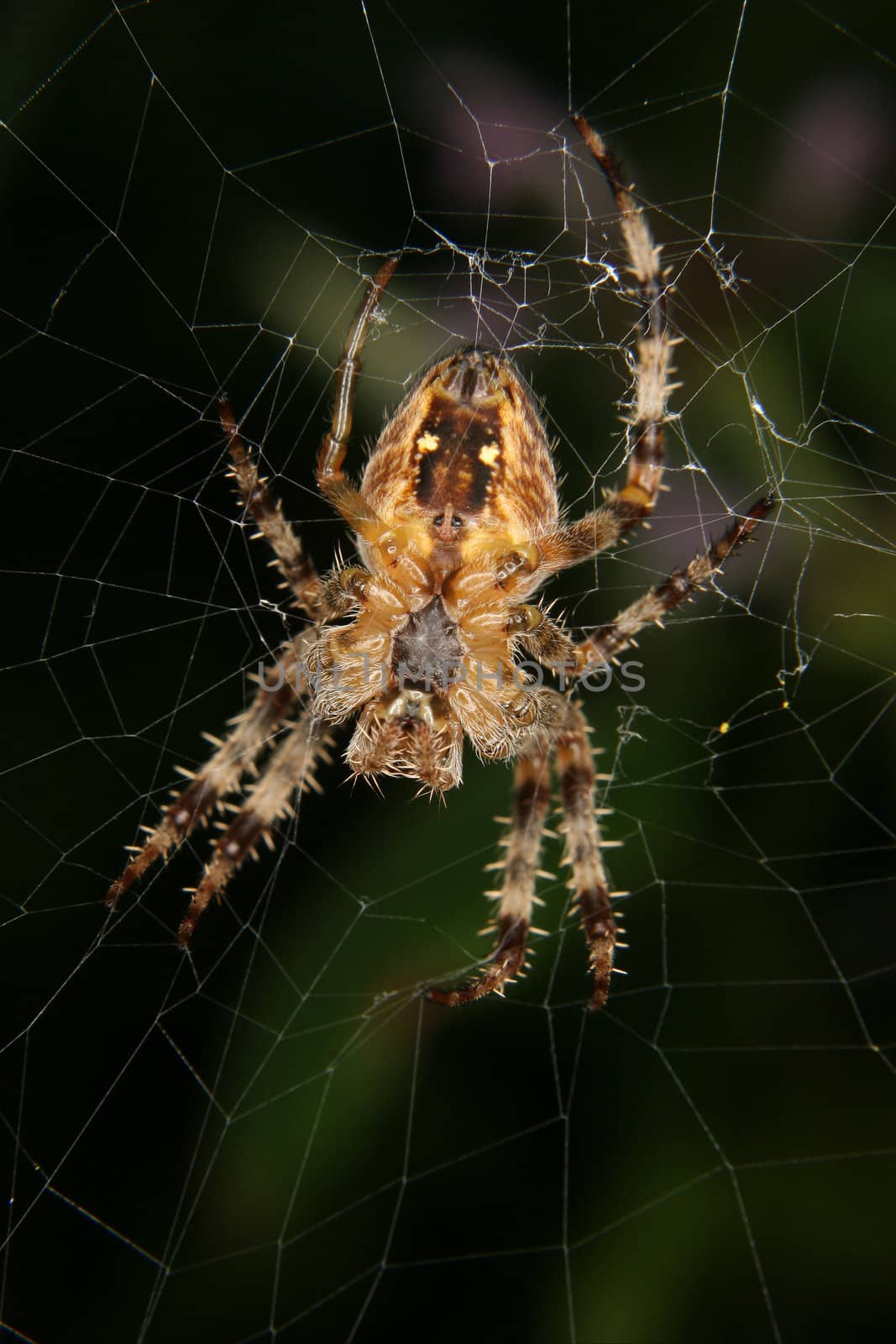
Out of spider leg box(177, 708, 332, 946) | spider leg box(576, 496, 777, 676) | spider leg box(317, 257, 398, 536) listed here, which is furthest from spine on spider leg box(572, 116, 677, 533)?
spider leg box(177, 708, 332, 946)

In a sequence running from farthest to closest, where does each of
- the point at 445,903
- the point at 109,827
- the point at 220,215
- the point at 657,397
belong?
the point at 445,903
the point at 109,827
the point at 220,215
the point at 657,397

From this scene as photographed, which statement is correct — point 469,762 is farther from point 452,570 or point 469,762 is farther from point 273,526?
point 273,526

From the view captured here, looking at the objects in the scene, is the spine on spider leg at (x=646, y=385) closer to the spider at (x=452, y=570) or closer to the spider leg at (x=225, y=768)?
the spider at (x=452, y=570)

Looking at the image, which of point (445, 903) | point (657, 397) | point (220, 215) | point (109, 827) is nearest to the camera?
point (657, 397)

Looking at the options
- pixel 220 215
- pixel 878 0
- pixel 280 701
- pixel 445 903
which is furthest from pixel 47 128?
pixel 445 903

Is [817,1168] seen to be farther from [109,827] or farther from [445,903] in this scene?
[109,827]

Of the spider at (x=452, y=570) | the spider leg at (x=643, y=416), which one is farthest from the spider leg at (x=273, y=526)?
the spider leg at (x=643, y=416)

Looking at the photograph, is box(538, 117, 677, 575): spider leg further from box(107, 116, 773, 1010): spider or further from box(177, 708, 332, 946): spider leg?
box(177, 708, 332, 946): spider leg
